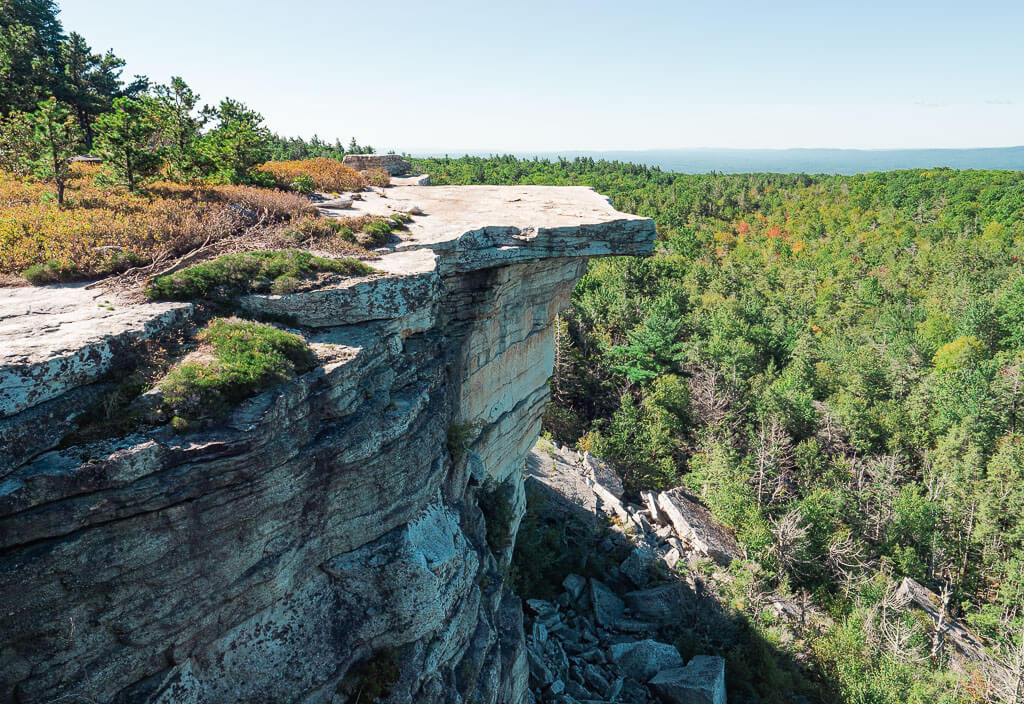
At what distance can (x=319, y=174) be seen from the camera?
21.4 metres

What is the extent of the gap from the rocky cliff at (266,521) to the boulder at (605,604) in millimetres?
5643

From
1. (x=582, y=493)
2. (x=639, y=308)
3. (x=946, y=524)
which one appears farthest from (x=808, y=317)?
(x=582, y=493)

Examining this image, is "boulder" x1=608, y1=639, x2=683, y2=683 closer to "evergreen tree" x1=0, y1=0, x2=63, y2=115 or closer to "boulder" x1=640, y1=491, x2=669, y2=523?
"boulder" x1=640, y1=491, x2=669, y2=523

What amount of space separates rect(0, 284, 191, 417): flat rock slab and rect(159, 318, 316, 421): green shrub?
2.74 feet

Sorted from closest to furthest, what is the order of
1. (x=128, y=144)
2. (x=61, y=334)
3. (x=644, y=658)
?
(x=61, y=334) → (x=128, y=144) → (x=644, y=658)

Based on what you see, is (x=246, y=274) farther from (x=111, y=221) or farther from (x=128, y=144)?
(x=128, y=144)

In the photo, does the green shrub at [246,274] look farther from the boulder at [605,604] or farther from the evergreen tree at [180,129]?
the boulder at [605,604]

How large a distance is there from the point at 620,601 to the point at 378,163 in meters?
24.1

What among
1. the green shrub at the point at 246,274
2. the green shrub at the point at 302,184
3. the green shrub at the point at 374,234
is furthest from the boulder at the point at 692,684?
the green shrub at the point at 302,184

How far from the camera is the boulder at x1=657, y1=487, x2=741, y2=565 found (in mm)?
23453

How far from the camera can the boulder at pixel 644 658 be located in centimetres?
1658

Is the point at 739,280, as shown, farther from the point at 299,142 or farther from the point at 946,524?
the point at 299,142

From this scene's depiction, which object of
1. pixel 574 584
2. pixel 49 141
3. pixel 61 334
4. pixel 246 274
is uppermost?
pixel 49 141

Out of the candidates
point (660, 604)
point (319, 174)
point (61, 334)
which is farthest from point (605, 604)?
point (319, 174)
